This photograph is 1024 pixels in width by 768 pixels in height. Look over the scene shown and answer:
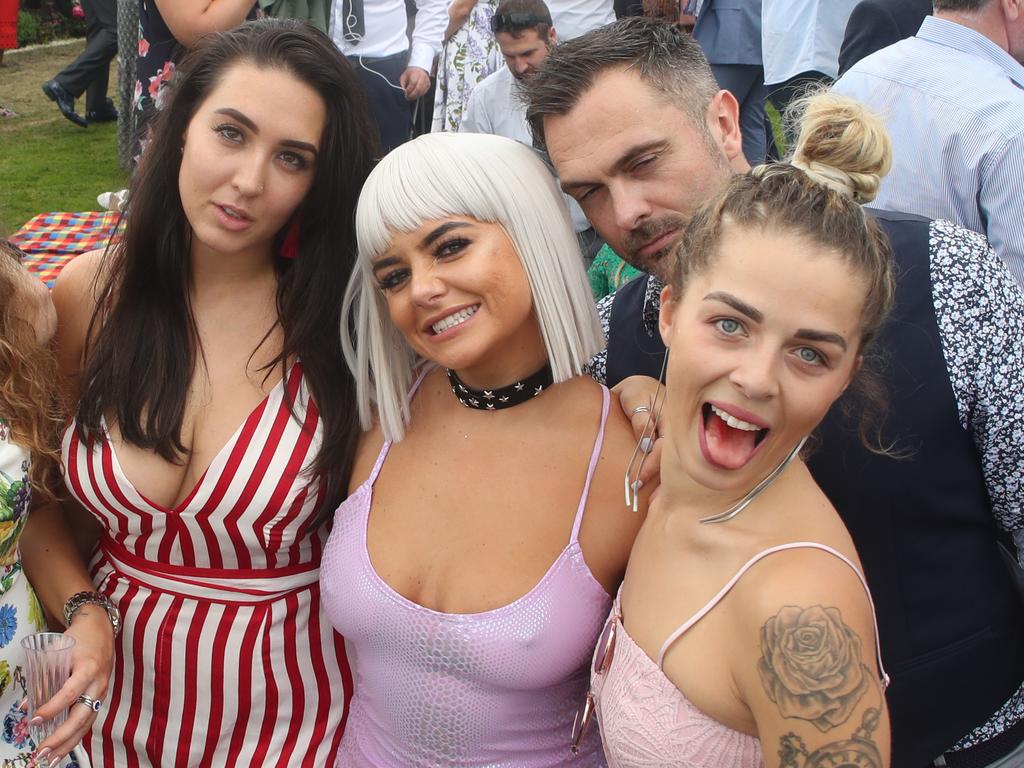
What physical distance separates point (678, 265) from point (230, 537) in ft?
3.82

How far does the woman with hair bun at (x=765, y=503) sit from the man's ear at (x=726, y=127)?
2.09 ft

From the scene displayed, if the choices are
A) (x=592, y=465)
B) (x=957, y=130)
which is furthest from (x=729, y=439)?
(x=957, y=130)

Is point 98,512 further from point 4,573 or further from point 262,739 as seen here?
point 262,739

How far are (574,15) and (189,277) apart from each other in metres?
4.24

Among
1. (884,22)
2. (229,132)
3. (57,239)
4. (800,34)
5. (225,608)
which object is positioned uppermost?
(229,132)

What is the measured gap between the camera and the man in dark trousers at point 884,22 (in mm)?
4715

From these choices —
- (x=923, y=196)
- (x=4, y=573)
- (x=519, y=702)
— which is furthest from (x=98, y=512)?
(x=923, y=196)

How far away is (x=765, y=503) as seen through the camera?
5.61 feet

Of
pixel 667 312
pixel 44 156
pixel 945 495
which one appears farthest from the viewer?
pixel 44 156

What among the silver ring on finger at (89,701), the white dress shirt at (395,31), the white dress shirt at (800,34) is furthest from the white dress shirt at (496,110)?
the silver ring on finger at (89,701)

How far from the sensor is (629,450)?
2139 millimetres

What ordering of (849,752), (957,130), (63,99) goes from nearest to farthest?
(849,752) → (957,130) → (63,99)

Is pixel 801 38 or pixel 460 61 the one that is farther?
pixel 460 61

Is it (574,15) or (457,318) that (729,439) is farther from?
(574,15)
